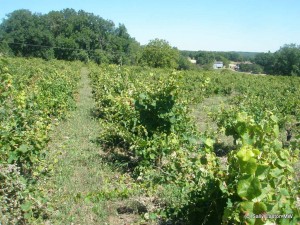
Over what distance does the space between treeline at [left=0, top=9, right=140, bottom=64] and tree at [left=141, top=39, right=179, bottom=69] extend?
230 inches

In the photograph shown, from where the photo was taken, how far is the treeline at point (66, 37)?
6500 cm

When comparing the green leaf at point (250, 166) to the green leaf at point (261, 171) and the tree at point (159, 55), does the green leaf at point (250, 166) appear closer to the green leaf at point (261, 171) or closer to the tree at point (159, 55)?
the green leaf at point (261, 171)

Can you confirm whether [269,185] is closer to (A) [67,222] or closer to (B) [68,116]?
(A) [67,222]

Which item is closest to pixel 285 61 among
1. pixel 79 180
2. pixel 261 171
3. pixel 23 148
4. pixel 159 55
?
pixel 159 55

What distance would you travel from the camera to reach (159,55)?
199 ft

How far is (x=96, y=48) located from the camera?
2771 inches

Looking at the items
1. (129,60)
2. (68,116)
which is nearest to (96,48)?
(129,60)

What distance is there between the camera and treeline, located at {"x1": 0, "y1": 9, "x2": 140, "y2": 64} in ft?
213

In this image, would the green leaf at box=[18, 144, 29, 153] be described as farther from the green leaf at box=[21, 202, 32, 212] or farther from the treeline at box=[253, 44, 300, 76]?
the treeline at box=[253, 44, 300, 76]

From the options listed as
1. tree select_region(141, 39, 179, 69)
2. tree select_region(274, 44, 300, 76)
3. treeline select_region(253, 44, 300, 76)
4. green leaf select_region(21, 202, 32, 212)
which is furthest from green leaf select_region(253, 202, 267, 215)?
tree select_region(274, 44, 300, 76)

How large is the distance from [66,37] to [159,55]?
22.8 m

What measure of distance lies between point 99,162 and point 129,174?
0.76 metres

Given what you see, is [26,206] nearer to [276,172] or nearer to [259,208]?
[259,208]

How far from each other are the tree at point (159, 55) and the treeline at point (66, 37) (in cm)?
585
